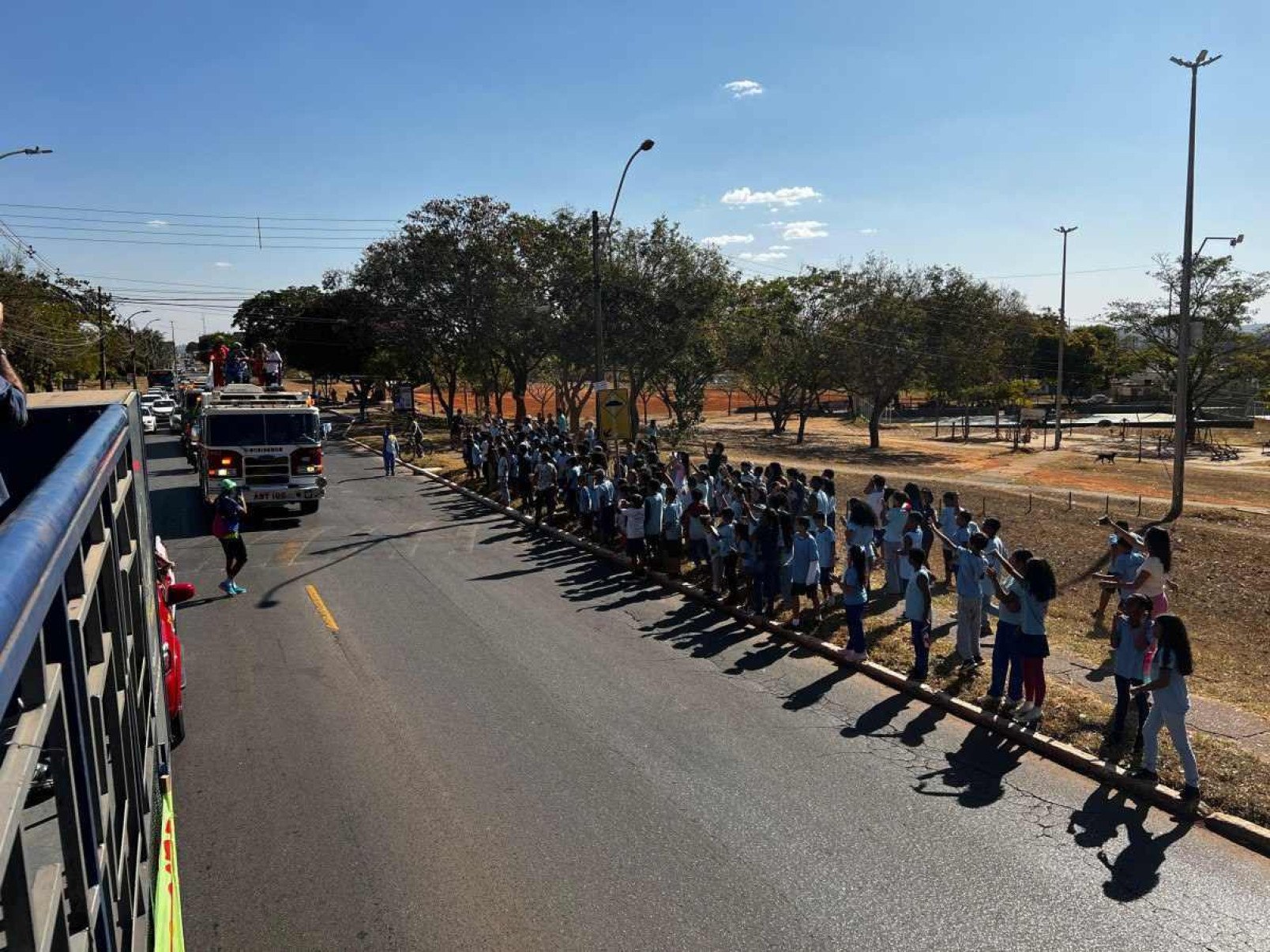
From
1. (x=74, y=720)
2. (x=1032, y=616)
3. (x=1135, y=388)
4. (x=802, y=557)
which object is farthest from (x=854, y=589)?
(x=1135, y=388)

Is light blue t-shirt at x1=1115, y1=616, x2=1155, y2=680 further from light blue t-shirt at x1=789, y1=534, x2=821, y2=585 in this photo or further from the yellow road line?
the yellow road line

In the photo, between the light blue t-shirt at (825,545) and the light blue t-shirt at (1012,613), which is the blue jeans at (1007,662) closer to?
the light blue t-shirt at (1012,613)

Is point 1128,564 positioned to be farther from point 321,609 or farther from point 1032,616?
point 321,609

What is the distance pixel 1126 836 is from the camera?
6.67m

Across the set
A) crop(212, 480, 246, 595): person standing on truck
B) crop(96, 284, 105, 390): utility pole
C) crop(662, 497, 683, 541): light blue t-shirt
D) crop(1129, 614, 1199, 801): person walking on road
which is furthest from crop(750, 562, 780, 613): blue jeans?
crop(96, 284, 105, 390): utility pole

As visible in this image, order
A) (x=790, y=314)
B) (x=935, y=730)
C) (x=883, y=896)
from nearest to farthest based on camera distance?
(x=883, y=896), (x=935, y=730), (x=790, y=314)

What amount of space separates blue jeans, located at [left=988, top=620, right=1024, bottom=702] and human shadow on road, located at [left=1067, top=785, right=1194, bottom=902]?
1348 mm

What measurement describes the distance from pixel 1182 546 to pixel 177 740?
55.2ft

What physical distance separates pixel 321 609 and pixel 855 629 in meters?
7.05

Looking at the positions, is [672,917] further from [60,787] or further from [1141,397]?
[1141,397]

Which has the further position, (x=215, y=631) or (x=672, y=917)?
(x=215, y=631)

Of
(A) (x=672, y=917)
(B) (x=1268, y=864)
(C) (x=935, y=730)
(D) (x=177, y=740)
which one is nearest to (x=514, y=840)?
(A) (x=672, y=917)

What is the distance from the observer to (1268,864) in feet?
20.8

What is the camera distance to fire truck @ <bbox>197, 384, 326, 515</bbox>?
18.5 meters
